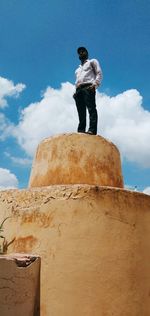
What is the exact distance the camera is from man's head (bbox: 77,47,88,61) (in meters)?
5.80

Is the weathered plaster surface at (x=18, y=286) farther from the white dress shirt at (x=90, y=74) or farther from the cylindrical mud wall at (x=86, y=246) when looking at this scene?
the white dress shirt at (x=90, y=74)

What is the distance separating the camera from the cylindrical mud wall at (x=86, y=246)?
4.24 metres

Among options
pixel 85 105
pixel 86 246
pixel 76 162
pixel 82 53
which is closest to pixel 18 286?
pixel 86 246

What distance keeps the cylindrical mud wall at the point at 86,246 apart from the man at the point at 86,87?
1275 millimetres

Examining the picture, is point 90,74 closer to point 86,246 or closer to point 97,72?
point 97,72

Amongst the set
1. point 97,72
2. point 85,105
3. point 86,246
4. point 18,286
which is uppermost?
point 97,72

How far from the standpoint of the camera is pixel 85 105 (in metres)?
5.84

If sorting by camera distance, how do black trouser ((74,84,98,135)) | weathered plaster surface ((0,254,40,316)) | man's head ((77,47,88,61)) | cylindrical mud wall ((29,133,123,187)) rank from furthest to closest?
man's head ((77,47,88,61)), black trouser ((74,84,98,135)), cylindrical mud wall ((29,133,123,187)), weathered plaster surface ((0,254,40,316))

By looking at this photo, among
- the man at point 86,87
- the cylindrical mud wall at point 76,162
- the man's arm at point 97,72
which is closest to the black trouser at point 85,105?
the man at point 86,87

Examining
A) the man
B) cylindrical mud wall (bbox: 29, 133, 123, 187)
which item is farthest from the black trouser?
cylindrical mud wall (bbox: 29, 133, 123, 187)

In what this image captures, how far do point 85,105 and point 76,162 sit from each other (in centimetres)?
107

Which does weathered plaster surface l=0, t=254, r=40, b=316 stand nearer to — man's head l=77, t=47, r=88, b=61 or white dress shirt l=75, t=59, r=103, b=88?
white dress shirt l=75, t=59, r=103, b=88

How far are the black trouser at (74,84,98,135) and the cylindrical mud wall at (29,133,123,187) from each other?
1.02 feet

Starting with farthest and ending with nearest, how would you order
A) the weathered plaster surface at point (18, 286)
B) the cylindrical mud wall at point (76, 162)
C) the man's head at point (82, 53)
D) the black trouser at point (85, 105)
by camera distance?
the man's head at point (82, 53)
the black trouser at point (85, 105)
the cylindrical mud wall at point (76, 162)
the weathered plaster surface at point (18, 286)
